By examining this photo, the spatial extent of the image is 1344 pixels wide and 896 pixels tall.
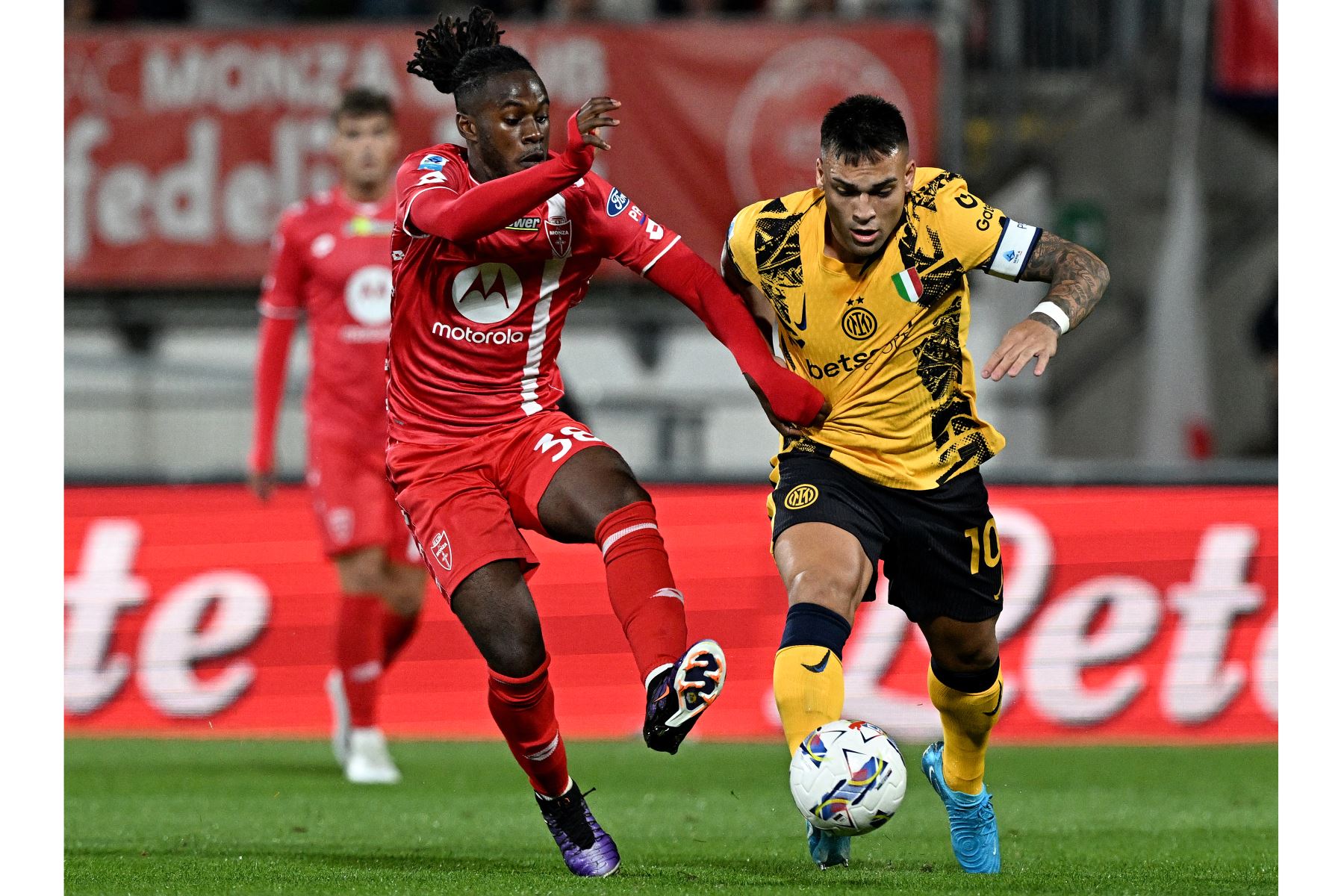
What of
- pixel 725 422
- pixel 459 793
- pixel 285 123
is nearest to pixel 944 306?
pixel 459 793

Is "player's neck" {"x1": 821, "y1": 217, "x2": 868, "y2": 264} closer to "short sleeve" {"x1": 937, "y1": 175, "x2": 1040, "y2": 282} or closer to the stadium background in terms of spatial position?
"short sleeve" {"x1": 937, "y1": 175, "x2": 1040, "y2": 282}

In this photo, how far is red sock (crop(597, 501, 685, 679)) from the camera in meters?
5.34

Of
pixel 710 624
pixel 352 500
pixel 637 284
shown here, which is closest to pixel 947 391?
pixel 352 500

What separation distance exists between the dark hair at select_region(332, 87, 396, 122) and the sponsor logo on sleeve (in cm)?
344

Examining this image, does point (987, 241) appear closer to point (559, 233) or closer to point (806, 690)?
point (559, 233)

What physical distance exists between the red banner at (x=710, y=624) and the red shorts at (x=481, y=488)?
14.9 ft

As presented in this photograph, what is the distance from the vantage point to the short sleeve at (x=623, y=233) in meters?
5.68

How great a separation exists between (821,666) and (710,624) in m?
5.41

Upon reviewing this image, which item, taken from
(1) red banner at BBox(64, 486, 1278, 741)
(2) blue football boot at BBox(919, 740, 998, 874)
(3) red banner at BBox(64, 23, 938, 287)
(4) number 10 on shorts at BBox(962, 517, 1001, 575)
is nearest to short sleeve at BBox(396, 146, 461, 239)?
(4) number 10 on shorts at BBox(962, 517, 1001, 575)

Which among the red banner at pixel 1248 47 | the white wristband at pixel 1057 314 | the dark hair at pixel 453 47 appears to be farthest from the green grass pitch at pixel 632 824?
the red banner at pixel 1248 47

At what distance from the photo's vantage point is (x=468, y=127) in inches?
225

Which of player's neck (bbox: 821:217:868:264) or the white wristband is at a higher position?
player's neck (bbox: 821:217:868:264)

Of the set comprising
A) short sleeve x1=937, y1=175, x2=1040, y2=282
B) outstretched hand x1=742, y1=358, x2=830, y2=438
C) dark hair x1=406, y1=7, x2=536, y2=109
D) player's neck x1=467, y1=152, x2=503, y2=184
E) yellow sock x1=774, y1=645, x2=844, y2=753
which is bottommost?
yellow sock x1=774, y1=645, x2=844, y2=753
